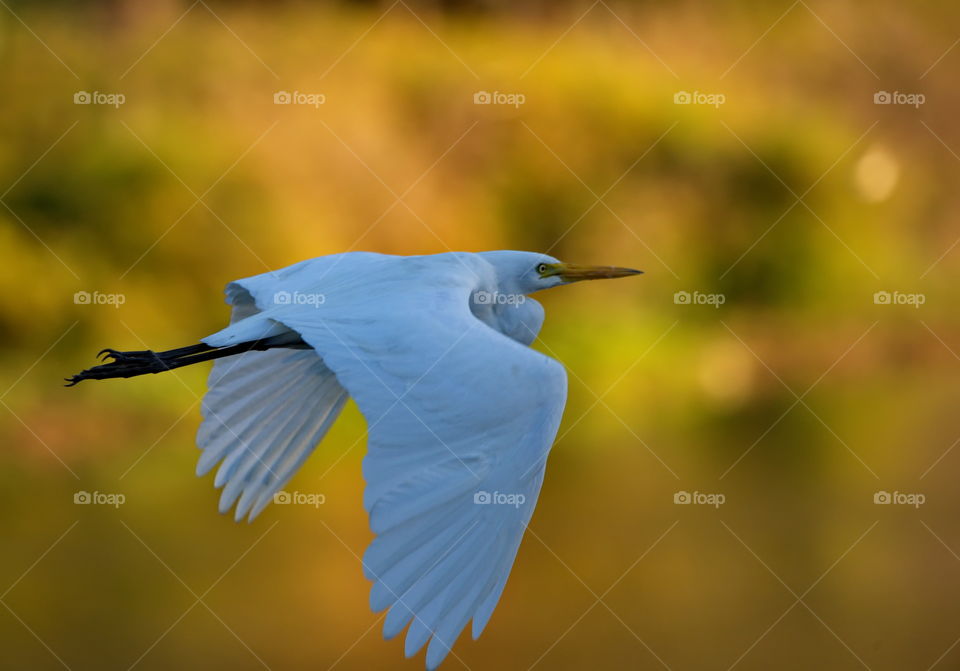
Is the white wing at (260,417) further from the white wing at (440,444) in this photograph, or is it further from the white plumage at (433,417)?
the white wing at (440,444)

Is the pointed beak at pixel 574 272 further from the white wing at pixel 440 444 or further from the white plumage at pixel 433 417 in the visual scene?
the white wing at pixel 440 444

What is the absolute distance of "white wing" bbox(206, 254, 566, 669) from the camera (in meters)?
1.41

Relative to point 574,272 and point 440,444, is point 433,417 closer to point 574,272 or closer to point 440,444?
point 440,444

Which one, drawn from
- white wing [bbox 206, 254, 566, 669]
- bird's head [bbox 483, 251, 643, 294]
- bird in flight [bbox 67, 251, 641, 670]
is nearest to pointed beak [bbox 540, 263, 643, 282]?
bird's head [bbox 483, 251, 643, 294]

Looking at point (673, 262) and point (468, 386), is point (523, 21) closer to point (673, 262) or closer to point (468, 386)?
point (673, 262)

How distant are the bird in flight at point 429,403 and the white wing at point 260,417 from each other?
0.57 feet

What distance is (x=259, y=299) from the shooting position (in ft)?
7.24

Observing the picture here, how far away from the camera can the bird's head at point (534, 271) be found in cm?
227

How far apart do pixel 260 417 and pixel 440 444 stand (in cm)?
96

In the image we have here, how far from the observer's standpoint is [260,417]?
2357 mm

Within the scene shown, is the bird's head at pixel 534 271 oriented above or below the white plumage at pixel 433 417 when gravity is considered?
above

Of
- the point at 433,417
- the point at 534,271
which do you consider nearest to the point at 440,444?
the point at 433,417

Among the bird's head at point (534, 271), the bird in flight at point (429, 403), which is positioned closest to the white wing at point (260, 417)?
the bird in flight at point (429, 403)

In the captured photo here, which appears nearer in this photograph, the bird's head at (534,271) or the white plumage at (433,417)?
the white plumage at (433,417)
